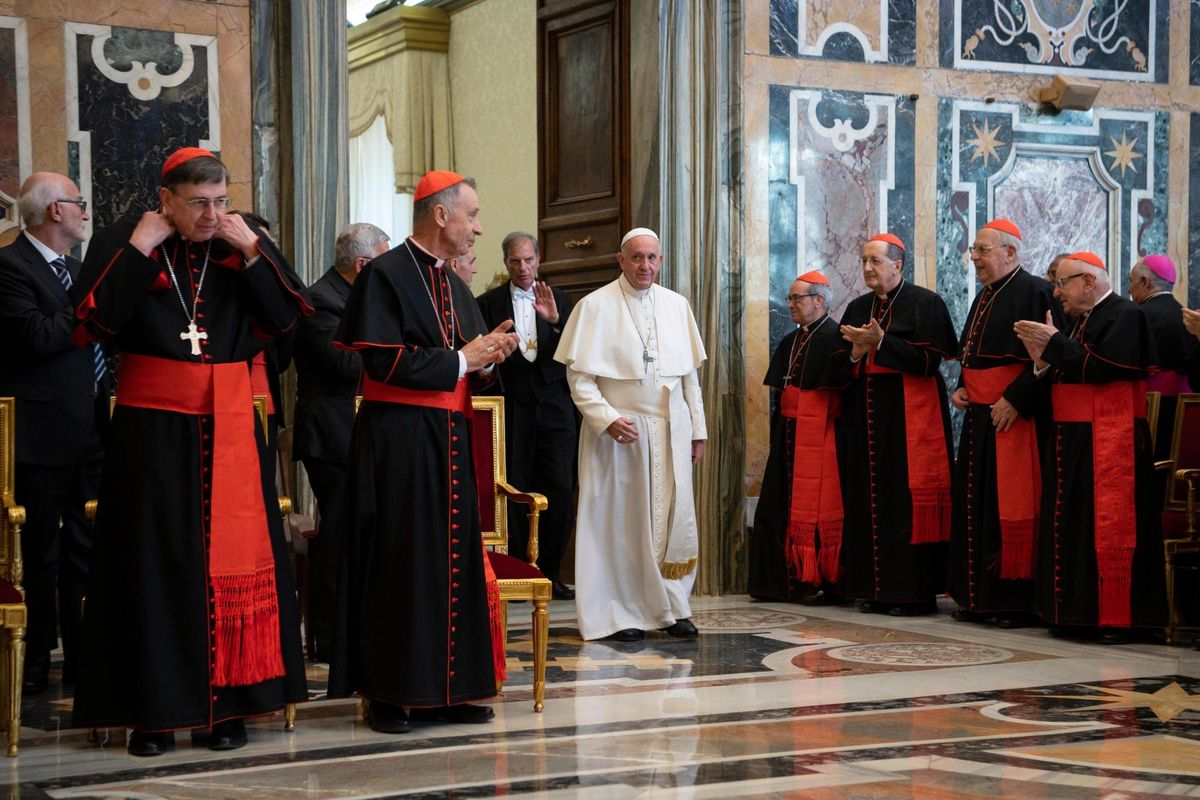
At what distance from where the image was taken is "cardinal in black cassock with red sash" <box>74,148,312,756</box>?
14.1ft

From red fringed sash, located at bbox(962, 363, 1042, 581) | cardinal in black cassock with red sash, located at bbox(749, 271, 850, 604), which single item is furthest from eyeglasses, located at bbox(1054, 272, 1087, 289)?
cardinal in black cassock with red sash, located at bbox(749, 271, 850, 604)

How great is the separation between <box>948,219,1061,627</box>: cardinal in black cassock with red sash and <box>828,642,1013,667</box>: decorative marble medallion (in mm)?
784

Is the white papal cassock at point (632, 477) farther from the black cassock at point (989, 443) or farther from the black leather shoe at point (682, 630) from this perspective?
the black cassock at point (989, 443)

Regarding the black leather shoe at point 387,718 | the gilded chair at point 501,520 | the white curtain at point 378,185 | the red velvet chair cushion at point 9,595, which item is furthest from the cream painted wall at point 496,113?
the red velvet chair cushion at point 9,595

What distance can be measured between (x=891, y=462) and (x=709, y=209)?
168 cm

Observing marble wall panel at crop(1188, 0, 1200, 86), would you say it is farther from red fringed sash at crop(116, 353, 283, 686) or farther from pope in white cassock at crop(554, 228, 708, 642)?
red fringed sash at crop(116, 353, 283, 686)

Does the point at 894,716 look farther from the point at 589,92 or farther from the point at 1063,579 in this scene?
the point at 589,92

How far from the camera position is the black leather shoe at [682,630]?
6867mm

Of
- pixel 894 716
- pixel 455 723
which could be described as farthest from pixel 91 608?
pixel 894 716

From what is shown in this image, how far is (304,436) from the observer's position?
596 centimetres

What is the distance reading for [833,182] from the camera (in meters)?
8.71

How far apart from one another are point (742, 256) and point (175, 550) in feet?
15.4

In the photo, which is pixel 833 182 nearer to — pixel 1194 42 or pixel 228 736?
pixel 1194 42

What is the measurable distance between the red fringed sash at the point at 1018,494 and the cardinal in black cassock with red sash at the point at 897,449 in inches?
20.0
